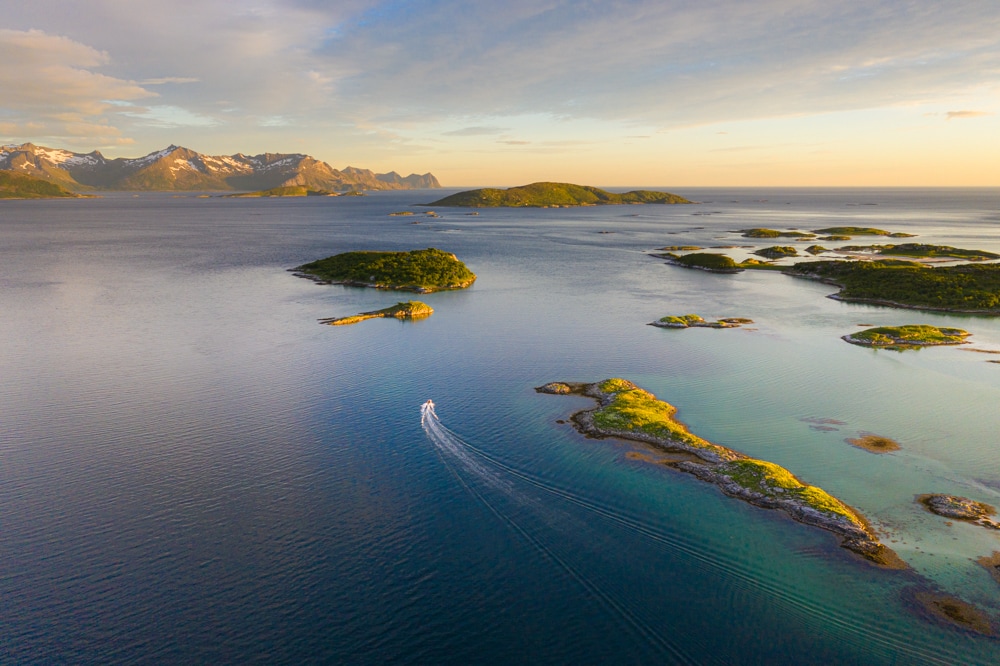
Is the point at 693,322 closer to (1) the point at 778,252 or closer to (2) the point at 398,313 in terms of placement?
(2) the point at 398,313

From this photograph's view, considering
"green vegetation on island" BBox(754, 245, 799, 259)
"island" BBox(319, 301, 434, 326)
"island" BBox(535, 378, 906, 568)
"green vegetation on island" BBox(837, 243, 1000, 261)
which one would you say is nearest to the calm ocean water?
"island" BBox(535, 378, 906, 568)

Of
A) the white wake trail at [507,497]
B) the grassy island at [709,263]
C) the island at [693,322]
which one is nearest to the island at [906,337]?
the island at [693,322]

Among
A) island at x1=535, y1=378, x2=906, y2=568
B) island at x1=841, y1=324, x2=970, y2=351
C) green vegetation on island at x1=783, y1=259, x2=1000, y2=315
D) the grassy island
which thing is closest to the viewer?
island at x1=535, y1=378, x2=906, y2=568

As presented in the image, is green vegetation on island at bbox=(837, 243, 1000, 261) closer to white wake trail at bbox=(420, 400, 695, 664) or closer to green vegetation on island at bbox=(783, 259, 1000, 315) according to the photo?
green vegetation on island at bbox=(783, 259, 1000, 315)

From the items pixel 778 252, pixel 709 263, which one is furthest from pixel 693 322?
pixel 778 252

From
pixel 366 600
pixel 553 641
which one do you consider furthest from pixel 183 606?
pixel 553 641

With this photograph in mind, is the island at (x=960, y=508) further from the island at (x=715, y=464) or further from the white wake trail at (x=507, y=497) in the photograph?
the white wake trail at (x=507, y=497)
